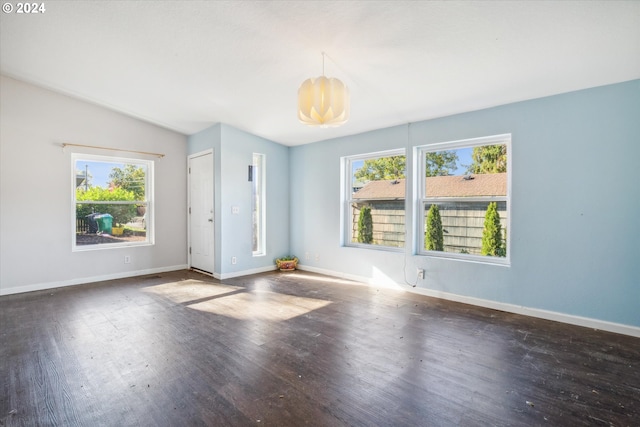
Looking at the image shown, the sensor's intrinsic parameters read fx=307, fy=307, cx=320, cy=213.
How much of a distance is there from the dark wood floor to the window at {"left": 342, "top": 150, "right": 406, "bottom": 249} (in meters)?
1.25

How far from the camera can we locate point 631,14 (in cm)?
207

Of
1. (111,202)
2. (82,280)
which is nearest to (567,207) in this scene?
(111,202)

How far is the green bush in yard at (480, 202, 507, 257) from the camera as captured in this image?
3670 millimetres

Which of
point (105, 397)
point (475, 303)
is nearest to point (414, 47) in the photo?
point (475, 303)

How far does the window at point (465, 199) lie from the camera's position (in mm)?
3658

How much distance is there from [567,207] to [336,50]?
279cm

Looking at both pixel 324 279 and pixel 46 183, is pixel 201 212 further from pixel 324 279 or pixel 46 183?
pixel 324 279

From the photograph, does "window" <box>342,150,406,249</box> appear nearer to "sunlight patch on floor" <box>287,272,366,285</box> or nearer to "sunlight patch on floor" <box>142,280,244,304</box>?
"sunlight patch on floor" <box>287,272,366,285</box>

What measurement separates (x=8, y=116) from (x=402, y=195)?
545 cm

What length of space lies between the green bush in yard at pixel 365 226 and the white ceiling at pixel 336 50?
59.9 inches

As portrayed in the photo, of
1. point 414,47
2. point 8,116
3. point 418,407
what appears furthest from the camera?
point 8,116

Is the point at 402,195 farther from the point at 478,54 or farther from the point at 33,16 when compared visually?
the point at 33,16

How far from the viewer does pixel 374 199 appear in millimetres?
4852

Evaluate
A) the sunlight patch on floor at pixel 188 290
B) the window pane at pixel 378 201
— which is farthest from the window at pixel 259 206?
the window pane at pixel 378 201
